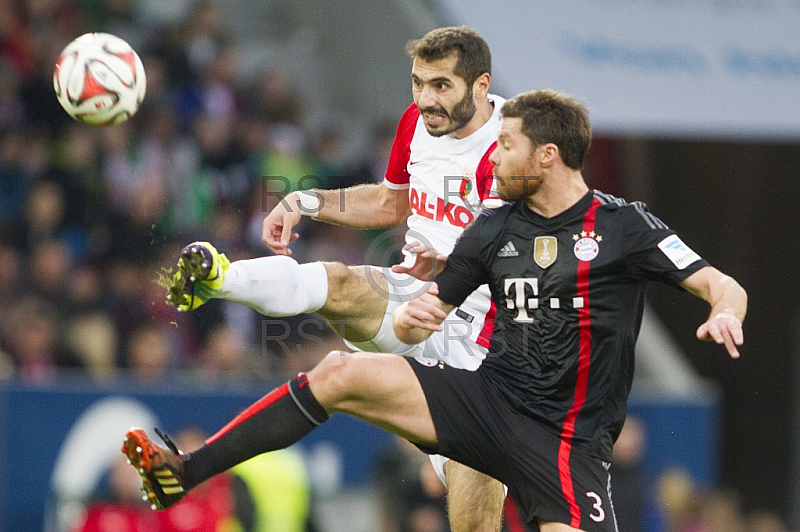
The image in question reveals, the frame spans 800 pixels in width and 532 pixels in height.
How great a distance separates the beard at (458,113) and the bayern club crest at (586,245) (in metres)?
1.03

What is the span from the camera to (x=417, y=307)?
15.9 ft

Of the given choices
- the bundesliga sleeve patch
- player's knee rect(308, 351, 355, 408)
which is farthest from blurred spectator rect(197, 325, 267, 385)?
the bundesliga sleeve patch

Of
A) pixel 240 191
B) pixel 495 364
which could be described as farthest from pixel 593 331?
pixel 240 191

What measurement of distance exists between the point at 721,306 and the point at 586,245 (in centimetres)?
67

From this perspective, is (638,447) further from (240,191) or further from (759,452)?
(759,452)

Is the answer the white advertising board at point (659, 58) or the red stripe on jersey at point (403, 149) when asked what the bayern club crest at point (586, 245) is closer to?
the red stripe on jersey at point (403, 149)

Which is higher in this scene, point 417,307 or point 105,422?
point 417,307

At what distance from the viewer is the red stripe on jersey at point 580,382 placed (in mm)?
4910

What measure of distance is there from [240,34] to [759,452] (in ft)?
24.2

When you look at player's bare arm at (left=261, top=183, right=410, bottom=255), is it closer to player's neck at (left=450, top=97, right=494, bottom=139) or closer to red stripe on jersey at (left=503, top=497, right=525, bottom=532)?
player's neck at (left=450, top=97, right=494, bottom=139)

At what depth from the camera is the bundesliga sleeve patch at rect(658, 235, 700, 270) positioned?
471cm

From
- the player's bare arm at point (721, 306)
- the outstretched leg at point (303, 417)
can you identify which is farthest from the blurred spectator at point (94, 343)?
the player's bare arm at point (721, 306)

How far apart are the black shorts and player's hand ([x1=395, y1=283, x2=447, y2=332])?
0.80ft

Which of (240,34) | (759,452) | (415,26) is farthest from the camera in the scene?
(759,452)
